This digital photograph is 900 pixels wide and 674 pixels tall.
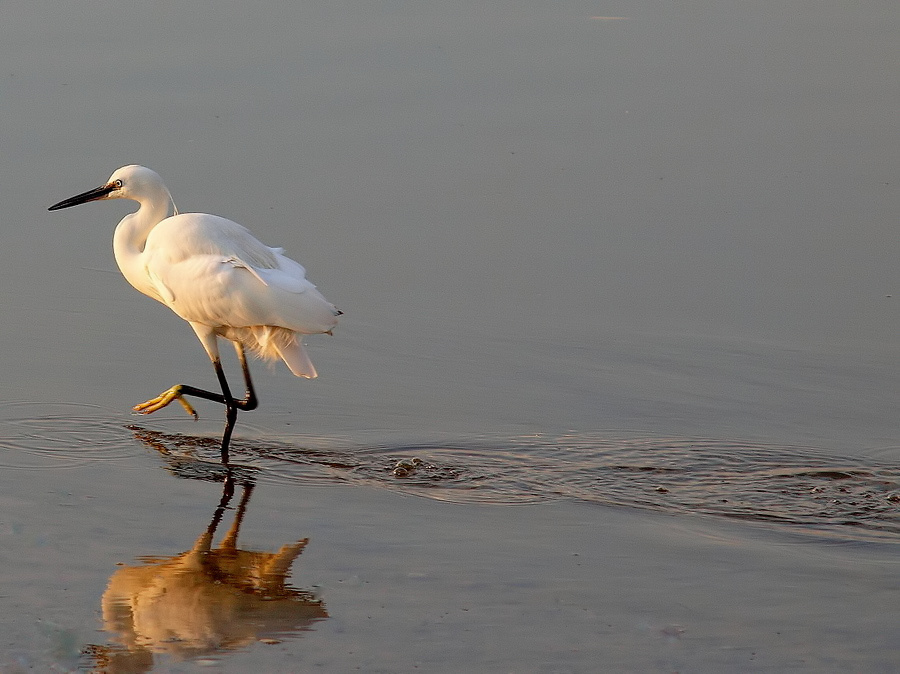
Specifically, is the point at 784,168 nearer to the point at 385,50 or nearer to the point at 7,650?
the point at 385,50

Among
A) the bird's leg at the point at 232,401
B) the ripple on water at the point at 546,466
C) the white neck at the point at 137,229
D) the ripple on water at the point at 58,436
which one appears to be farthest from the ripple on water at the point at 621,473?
the white neck at the point at 137,229

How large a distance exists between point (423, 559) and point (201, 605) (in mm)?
942

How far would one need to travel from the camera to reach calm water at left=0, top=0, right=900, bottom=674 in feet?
17.0

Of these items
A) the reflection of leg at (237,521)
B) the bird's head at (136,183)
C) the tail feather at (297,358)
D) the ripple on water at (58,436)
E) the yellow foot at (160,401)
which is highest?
the bird's head at (136,183)

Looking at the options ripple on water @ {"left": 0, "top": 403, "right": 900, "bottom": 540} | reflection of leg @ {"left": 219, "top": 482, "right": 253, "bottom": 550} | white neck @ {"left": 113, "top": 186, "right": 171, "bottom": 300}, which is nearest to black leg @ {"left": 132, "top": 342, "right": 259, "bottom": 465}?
ripple on water @ {"left": 0, "top": 403, "right": 900, "bottom": 540}

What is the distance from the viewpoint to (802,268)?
30.7 feet

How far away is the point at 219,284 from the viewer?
6.81m

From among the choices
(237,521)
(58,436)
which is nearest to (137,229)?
(58,436)

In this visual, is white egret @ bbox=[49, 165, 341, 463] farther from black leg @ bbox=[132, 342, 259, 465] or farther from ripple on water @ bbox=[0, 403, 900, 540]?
ripple on water @ bbox=[0, 403, 900, 540]

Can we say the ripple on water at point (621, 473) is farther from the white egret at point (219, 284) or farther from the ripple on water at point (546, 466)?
the white egret at point (219, 284)

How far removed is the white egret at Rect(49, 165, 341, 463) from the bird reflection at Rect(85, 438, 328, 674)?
1.28 m

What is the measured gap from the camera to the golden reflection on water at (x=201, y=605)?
4.78 metres

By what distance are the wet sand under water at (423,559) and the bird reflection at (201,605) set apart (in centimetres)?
1

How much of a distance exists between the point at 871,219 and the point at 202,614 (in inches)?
259
